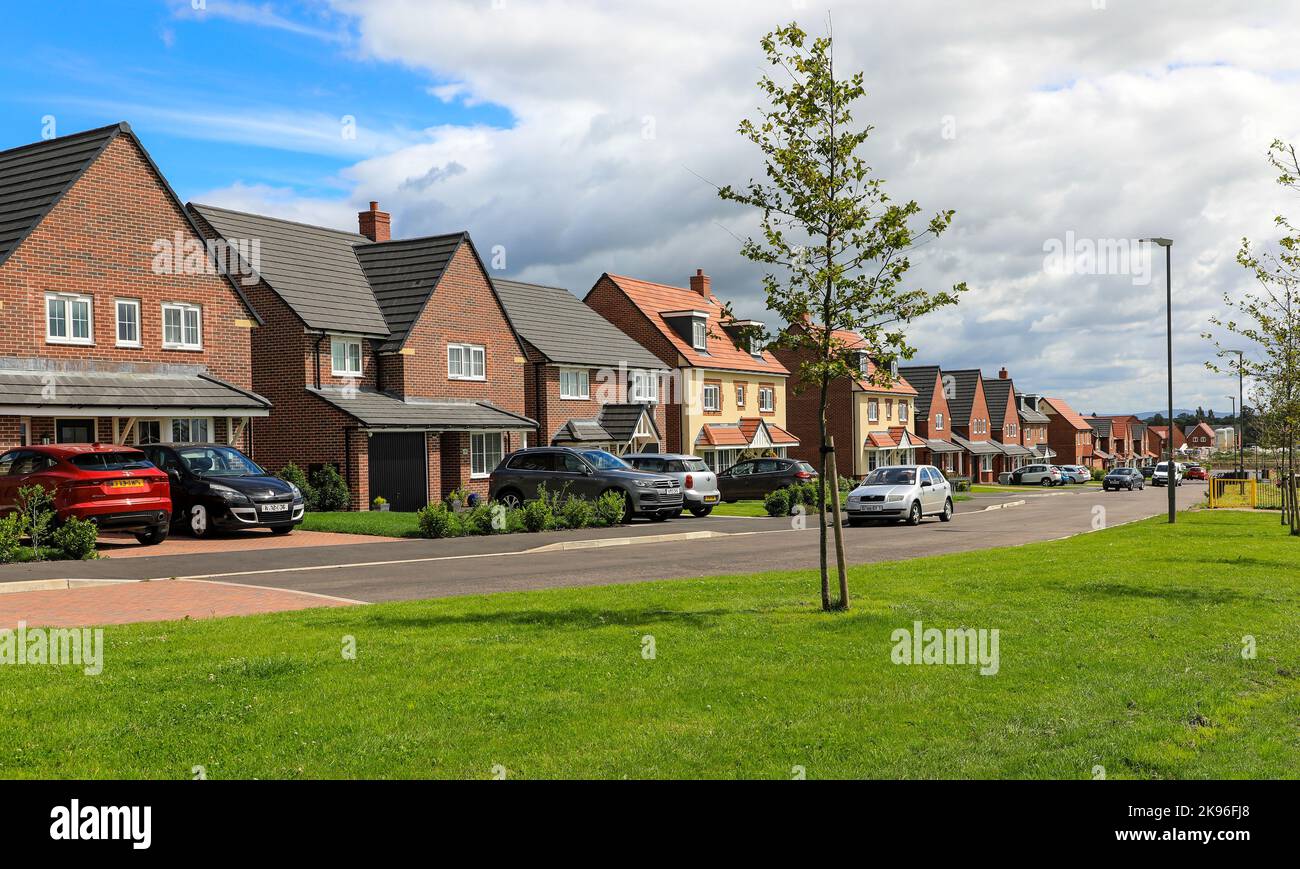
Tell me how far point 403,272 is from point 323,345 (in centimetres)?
549

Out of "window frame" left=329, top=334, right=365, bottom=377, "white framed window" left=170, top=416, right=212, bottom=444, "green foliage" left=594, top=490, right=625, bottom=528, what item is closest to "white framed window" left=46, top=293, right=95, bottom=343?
"white framed window" left=170, top=416, right=212, bottom=444

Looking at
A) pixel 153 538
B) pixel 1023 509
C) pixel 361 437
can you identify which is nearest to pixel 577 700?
pixel 153 538

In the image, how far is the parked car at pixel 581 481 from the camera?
94.4 feet

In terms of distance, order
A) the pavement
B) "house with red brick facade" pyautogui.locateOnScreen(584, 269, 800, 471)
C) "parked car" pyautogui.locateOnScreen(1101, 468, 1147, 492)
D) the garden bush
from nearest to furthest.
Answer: the pavement, the garden bush, "house with red brick facade" pyautogui.locateOnScreen(584, 269, 800, 471), "parked car" pyautogui.locateOnScreen(1101, 468, 1147, 492)

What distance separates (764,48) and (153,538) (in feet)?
49.8

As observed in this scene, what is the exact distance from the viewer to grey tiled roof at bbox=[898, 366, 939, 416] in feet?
282

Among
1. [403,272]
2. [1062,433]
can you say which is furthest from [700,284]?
[1062,433]

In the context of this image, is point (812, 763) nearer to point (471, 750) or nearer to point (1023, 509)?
point (471, 750)

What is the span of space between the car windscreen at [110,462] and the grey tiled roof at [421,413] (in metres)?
12.1

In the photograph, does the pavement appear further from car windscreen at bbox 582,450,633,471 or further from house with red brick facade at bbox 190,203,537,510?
house with red brick facade at bbox 190,203,537,510

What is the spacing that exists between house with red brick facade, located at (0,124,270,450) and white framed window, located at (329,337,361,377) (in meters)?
4.03

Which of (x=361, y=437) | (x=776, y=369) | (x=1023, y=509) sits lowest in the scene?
(x=1023, y=509)

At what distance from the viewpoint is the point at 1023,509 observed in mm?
43594
